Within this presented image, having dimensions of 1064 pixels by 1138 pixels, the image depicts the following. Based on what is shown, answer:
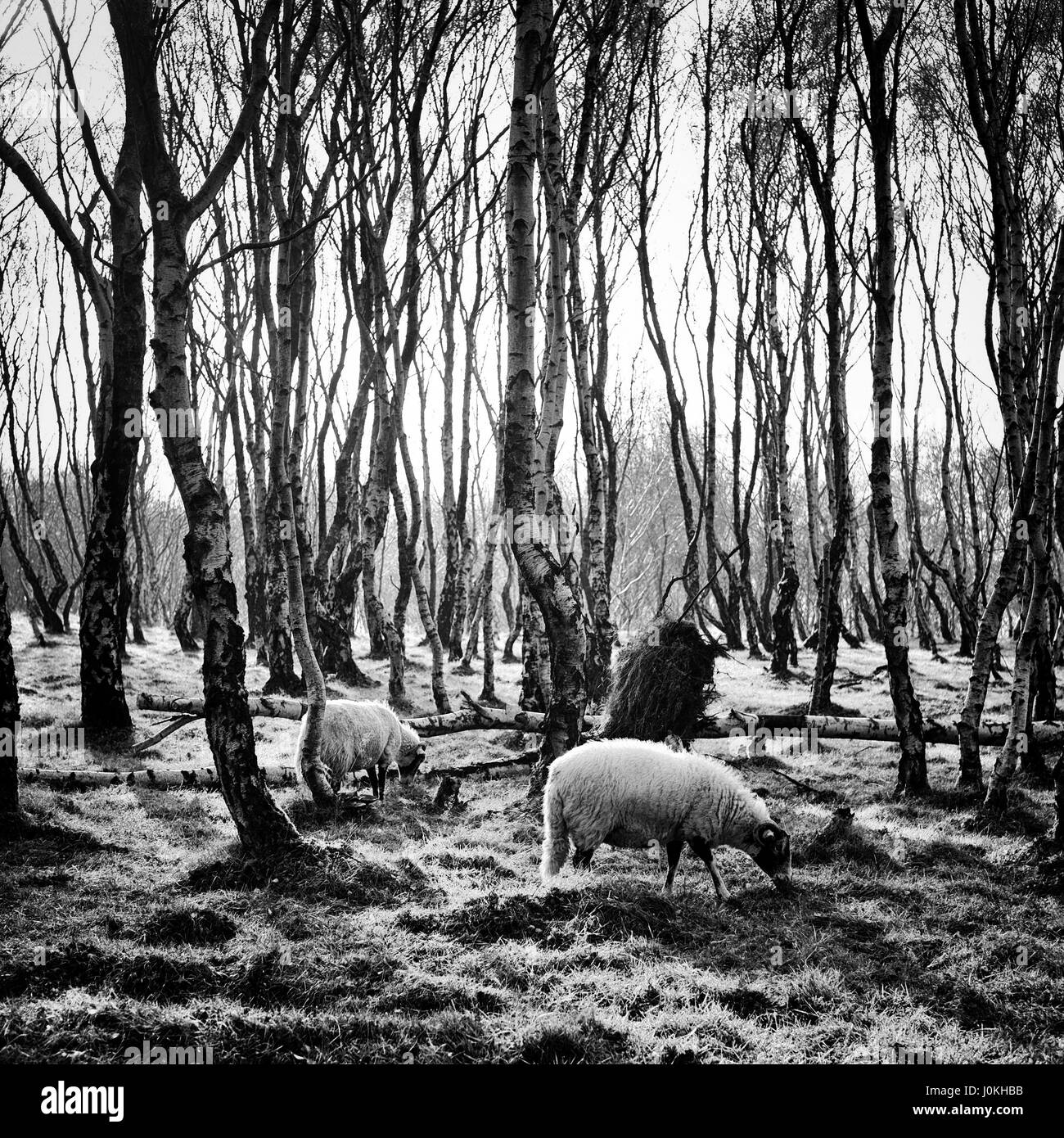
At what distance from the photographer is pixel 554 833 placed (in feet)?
20.0

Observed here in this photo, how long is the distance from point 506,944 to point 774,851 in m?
2.31

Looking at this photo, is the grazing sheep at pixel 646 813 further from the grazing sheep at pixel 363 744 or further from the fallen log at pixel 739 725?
the fallen log at pixel 739 725

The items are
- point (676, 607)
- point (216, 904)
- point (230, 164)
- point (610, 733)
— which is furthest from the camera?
point (676, 607)

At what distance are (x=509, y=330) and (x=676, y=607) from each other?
81.0 feet

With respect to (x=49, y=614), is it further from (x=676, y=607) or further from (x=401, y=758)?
(x=676, y=607)

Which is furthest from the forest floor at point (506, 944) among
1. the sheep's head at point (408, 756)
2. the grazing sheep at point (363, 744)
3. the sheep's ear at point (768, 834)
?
the sheep's head at point (408, 756)

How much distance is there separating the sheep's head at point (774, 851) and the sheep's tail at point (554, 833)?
1408 mm

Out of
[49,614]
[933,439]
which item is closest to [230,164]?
[49,614]

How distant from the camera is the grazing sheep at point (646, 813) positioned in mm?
6062

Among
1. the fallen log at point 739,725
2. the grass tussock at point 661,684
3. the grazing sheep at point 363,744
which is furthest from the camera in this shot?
the fallen log at point 739,725

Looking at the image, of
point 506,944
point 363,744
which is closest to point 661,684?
point 363,744

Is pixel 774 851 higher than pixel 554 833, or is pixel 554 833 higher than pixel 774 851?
pixel 554 833

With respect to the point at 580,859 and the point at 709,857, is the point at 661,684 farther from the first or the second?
the point at 580,859
